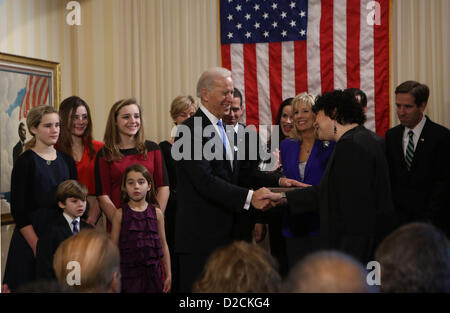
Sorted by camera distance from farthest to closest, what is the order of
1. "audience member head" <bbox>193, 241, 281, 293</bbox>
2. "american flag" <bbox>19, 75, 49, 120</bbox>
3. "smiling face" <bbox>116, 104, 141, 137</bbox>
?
"american flag" <bbox>19, 75, 49, 120</bbox>, "smiling face" <bbox>116, 104, 141, 137</bbox>, "audience member head" <bbox>193, 241, 281, 293</bbox>

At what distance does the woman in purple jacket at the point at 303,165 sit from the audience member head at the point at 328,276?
2103 mm

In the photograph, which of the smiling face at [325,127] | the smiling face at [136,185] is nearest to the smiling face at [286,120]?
the smiling face at [136,185]

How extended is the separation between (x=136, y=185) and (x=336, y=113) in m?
1.65

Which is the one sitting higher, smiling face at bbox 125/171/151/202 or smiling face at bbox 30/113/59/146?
smiling face at bbox 30/113/59/146

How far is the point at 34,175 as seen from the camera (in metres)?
3.92

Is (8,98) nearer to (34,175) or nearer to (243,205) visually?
(34,175)

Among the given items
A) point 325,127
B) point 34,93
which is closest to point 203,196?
point 325,127

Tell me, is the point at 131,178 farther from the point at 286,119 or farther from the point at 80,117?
the point at 286,119

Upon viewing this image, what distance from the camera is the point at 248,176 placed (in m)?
4.11

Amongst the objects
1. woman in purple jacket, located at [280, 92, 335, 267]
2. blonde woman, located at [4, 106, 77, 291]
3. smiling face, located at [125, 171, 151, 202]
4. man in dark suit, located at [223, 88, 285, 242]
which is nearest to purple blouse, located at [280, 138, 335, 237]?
woman in purple jacket, located at [280, 92, 335, 267]

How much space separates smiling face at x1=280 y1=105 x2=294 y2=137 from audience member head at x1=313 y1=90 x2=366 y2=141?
1.59 metres

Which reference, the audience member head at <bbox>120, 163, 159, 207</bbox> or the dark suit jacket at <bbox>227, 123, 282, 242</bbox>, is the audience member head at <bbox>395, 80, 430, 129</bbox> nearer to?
the dark suit jacket at <bbox>227, 123, 282, 242</bbox>

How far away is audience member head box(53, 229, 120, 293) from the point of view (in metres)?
2.00

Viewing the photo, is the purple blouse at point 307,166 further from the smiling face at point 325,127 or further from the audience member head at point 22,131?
the audience member head at point 22,131
